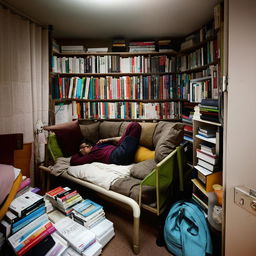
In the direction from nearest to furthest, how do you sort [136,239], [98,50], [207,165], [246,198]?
[246,198]
[136,239]
[207,165]
[98,50]

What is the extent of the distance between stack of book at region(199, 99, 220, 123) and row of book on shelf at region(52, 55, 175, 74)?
4.24ft

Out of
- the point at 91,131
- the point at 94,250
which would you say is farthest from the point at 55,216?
the point at 91,131

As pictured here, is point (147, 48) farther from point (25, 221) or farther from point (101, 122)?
point (25, 221)

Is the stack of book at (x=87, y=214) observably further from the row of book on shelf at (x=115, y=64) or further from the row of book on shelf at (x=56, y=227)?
the row of book on shelf at (x=115, y=64)

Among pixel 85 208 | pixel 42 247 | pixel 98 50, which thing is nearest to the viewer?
pixel 42 247

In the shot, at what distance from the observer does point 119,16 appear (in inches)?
81.5

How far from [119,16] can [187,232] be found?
2216 millimetres

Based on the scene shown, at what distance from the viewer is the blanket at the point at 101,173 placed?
65.5 inches

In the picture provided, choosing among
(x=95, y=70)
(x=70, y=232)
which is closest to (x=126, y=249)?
(x=70, y=232)

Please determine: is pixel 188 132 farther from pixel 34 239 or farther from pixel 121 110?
pixel 34 239

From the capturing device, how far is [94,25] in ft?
7.61

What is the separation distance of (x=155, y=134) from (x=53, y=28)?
6.29 ft

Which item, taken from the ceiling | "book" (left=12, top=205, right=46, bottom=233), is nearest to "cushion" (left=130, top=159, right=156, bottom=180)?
"book" (left=12, top=205, right=46, bottom=233)

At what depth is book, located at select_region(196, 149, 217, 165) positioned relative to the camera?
1.46m
